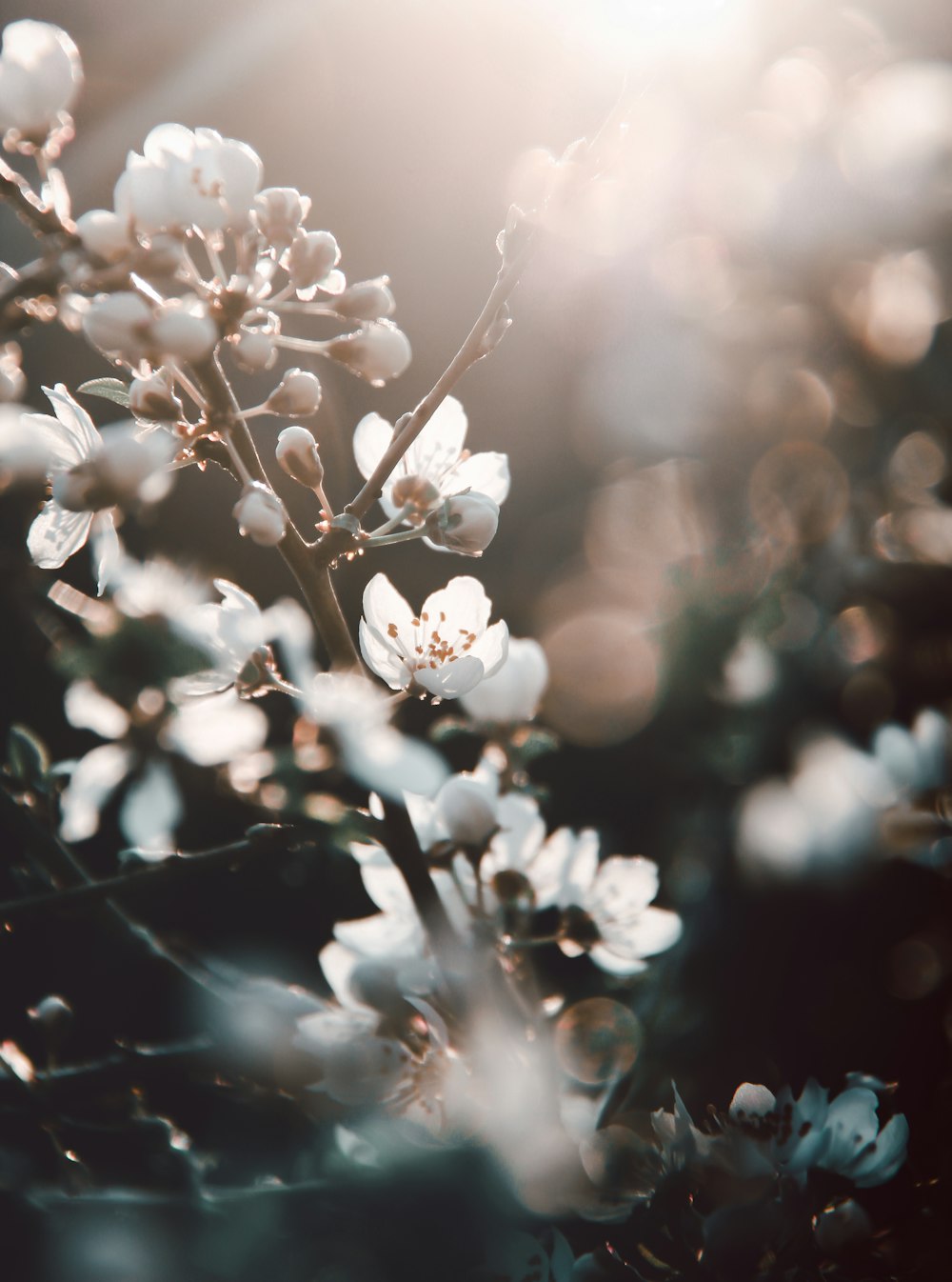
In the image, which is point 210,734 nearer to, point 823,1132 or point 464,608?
point 464,608

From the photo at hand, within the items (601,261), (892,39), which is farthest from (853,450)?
(892,39)

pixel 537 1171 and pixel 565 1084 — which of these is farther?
pixel 565 1084

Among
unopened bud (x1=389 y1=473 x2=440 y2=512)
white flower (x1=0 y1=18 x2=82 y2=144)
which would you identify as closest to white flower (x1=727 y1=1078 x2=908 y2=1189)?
unopened bud (x1=389 y1=473 x2=440 y2=512)

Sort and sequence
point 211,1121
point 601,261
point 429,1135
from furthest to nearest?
point 601,261, point 211,1121, point 429,1135

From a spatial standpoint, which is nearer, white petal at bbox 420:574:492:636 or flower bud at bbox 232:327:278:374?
flower bud at bbox 232:327:278:374

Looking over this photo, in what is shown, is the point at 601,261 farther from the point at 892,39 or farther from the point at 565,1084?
the point at 565,1084

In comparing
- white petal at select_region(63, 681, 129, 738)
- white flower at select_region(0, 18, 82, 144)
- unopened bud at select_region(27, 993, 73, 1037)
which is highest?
white flower at select_region(0, 18, 82, 144)

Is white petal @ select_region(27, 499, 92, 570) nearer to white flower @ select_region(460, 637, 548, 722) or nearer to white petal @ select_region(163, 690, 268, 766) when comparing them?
white petal @ select_region(163, 690, 268, 766)

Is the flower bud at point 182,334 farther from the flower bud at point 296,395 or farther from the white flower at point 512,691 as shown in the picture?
the white flower at point 512,691

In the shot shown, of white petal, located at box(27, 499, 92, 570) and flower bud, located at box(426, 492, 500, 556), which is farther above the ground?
white petal, located at box(27, 499, 92, 570)
